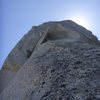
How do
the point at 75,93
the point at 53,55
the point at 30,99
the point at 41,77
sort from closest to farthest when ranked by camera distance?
the point at 75,93
the point at 30,99
the point at 41,77
the point at 53,55

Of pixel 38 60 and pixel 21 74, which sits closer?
pixel 38 60

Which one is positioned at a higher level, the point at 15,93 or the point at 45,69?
the point at 45,69

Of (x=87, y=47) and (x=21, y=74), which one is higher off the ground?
(x=87, y=47)

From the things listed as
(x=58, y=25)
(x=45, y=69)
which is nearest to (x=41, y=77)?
(x=45, y=69)

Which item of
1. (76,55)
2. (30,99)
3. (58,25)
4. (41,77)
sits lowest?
(30,99)

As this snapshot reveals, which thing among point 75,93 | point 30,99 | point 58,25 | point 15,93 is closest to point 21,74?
point 15,93

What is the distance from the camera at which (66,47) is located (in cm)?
920

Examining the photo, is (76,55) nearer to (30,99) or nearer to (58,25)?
(30,99)

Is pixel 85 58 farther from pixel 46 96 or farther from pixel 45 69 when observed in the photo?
pixel 46 96

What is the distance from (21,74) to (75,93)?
332 centimetres

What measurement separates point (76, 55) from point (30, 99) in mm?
2190

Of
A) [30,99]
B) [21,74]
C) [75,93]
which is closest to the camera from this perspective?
[75,93]

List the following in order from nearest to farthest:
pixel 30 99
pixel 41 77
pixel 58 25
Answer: pixel 30 99 → pixel 41 77 → pixel 58 25

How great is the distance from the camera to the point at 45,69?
824cm
